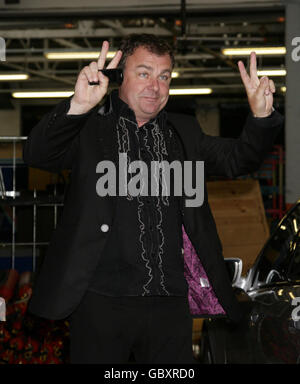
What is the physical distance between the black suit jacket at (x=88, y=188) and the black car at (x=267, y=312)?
0.48 feet

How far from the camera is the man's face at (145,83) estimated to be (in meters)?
2.34

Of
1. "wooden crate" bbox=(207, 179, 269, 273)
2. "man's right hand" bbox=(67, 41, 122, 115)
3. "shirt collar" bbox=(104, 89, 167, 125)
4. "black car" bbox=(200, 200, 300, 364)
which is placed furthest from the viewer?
"wooden crate" bbox=(207, 179, 269, 273)

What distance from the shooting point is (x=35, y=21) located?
7.29 m

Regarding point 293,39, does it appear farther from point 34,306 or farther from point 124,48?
point 34,306

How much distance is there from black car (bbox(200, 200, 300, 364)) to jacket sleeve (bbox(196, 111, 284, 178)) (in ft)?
1.40

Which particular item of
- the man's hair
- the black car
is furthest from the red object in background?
the man's hair

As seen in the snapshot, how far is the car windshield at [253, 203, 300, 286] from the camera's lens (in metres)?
2.62

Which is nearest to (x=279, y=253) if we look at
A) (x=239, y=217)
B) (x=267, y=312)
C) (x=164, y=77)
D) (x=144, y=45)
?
(x=267, y=312)

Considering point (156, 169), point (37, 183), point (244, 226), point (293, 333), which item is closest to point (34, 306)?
point (156, 169)

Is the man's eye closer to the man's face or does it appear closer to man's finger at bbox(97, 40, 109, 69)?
the man's face

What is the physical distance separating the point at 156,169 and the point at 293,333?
74cm

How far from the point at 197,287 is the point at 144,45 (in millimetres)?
887

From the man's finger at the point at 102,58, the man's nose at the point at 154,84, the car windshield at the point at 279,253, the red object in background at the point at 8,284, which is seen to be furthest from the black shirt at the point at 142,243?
the red object in background at the point at 8,284

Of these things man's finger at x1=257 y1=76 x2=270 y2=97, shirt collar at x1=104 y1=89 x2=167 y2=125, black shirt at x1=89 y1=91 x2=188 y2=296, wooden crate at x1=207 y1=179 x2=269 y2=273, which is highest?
man's finger at x1=257 y1=76 x2=270 y2=97
